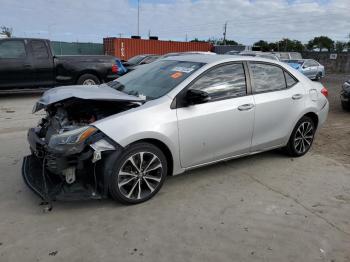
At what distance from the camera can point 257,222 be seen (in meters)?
3.65

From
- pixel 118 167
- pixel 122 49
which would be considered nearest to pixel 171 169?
pixel 118 167

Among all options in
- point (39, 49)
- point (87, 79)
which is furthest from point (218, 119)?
point (39, 49)

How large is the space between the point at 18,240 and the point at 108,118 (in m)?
1.43

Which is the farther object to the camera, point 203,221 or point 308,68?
point 308,68

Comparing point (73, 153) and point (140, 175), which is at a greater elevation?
point (73, 153)

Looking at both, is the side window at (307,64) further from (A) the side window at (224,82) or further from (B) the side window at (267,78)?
(A) the side window at (224,82)

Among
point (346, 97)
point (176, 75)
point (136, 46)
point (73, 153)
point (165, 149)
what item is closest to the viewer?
point (73, 153)

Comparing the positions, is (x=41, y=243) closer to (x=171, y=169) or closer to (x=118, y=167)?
(x=118, y=167)

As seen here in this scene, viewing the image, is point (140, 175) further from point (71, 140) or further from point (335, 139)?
point (335, 139)

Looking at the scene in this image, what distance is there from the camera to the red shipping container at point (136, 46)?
92.9ft

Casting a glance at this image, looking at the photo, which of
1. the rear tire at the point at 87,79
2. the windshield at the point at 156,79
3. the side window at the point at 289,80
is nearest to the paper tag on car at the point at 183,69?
the windshield at the point at 156,79

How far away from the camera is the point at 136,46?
29.3 m

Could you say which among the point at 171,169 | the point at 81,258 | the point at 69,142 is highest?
the point at 69,142

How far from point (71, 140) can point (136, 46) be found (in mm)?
26873
